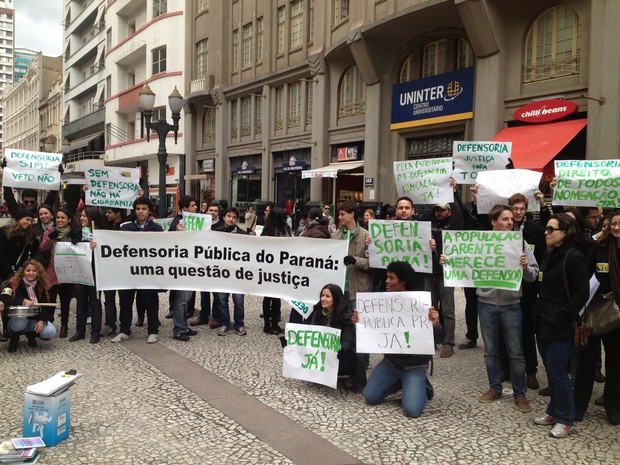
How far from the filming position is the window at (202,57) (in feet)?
110

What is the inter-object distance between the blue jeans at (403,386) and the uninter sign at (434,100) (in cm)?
1382

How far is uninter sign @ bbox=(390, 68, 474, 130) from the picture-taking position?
1759 cm

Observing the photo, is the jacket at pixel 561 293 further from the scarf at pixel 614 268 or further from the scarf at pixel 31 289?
the scarf at pixel 31 289

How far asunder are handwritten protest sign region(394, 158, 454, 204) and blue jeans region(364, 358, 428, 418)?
238 cm

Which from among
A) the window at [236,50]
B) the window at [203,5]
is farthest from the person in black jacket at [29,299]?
the window at [203,5]

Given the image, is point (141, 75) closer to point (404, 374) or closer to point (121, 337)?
point (121, 337)

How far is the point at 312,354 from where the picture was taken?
564cm

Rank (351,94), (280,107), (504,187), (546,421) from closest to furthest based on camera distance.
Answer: (546,421)
(504,187)
(351,94)
(280,107)

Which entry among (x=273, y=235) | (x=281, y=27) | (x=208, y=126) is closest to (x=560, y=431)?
(x=273, y=235)

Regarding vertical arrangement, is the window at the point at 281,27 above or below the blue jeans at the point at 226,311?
above

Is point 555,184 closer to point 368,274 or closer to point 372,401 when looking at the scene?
point 368,274

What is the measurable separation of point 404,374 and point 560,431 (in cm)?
136

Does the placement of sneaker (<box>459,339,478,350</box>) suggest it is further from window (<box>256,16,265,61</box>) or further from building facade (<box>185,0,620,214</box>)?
window (<box>256,16,265,61</box>)

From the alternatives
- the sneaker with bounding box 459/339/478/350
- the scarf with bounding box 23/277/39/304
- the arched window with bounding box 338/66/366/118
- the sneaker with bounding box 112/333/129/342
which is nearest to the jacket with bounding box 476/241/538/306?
the sneaker with bounding box 459/339/478/350
